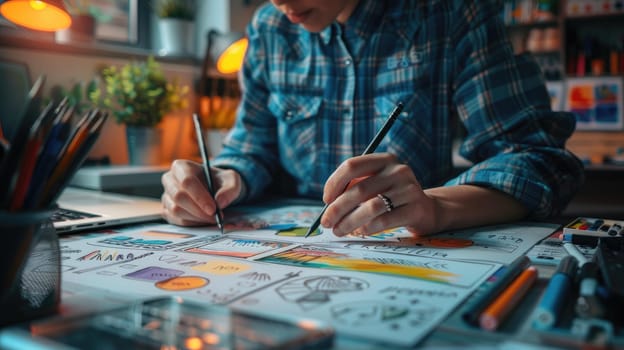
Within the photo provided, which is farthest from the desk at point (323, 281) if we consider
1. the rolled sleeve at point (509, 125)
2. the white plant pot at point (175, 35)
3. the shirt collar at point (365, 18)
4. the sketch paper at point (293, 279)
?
the white plant pot at point (175, 35)

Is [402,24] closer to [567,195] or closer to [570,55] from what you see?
[567,195]

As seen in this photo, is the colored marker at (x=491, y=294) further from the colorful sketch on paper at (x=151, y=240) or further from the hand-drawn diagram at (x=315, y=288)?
the colorful sketch on paper at (x=151, y=240)

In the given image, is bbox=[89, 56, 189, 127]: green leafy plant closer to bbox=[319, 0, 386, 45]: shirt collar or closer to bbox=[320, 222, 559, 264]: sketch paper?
bbox=[319, 0, 386, 45]: shirt collar

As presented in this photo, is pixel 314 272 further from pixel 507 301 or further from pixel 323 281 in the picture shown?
pixel 507 301

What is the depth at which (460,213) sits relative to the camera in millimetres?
835

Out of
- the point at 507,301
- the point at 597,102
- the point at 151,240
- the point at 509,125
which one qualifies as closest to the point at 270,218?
the point at 151,240

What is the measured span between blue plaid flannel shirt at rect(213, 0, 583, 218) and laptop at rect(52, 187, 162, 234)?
8.3 inches

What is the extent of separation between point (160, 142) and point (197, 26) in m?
0.81

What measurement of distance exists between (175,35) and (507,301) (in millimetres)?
1877

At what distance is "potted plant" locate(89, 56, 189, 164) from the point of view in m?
1.67

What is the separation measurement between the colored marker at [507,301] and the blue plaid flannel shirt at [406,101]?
41 cm

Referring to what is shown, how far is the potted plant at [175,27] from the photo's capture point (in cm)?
209

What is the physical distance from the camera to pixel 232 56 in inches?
71.3

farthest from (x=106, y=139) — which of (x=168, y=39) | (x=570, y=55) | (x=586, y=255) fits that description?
(x=570, y=55)
